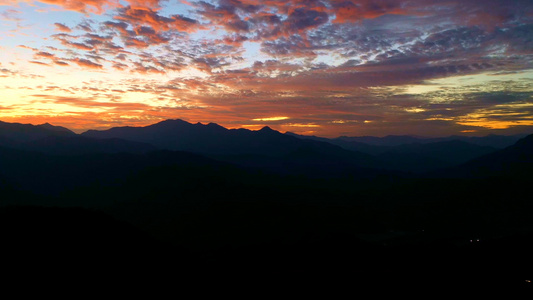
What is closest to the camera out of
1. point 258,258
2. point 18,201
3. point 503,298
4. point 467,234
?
point 503,298

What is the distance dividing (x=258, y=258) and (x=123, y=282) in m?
32.3

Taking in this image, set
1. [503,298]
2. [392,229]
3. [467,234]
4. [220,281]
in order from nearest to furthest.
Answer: [503,298] → [220,281] → [467,234] → [392,229]

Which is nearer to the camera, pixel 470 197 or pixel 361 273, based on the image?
pixel 361 273

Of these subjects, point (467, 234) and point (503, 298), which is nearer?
point (503, 298)

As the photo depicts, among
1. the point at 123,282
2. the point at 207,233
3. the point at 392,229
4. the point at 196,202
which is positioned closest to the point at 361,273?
the point at 123,282

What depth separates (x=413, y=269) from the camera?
68.5 metres

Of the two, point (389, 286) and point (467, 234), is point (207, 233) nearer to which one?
point (389, 286)

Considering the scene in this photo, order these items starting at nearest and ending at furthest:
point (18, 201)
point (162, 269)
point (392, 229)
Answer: point (162, 269) → point (392, 229) → point (18, 201)

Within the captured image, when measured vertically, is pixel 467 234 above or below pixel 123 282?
below

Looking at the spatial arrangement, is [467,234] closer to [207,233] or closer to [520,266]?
[520,266]

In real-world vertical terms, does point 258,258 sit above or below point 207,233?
above

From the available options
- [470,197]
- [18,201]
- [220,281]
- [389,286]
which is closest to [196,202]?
[18,201]

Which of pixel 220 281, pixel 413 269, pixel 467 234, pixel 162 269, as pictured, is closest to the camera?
pixel 220 281

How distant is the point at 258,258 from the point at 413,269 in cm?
3501
